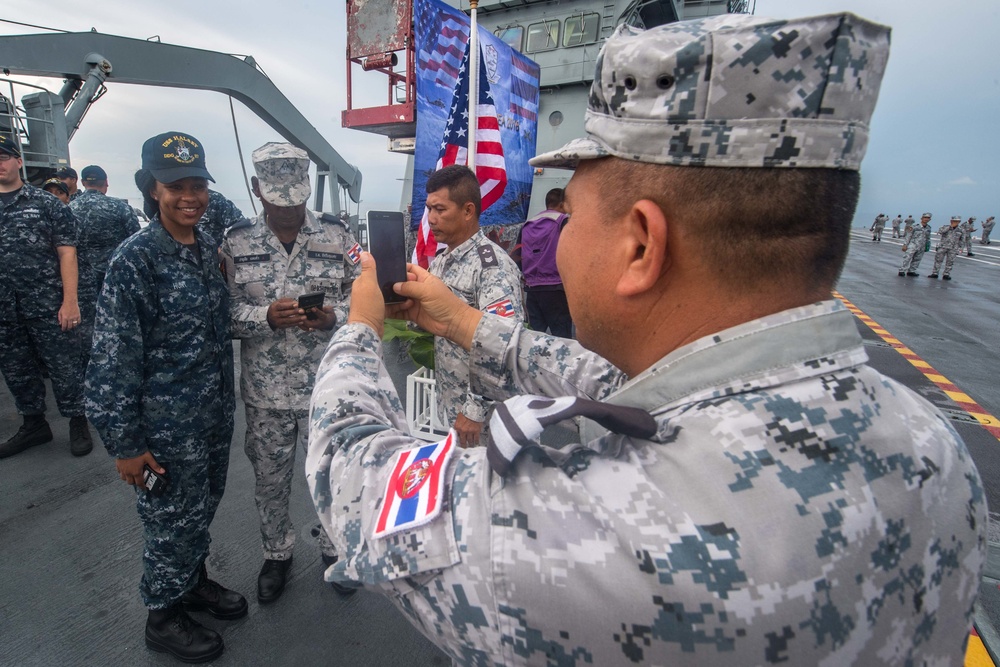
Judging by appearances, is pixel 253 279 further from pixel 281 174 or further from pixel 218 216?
pixel 218 216

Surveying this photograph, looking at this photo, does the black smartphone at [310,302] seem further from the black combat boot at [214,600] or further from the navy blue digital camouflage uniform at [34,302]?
the navy blue digital camouflage uniform at [34,302]

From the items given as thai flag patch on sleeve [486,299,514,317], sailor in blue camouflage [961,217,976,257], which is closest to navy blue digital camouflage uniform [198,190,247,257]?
thai flag patch on sleeve [486,299,514,317]

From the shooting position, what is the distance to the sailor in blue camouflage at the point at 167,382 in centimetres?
190

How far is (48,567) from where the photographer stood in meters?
2.61

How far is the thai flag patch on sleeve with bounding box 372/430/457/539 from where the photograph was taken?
25.9 inches

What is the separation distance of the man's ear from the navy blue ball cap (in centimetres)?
210

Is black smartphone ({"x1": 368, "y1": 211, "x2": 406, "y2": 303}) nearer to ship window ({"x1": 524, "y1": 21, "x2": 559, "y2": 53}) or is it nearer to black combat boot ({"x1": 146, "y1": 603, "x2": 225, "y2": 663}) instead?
black combat boot ({"x1": 146, "y1": 603, "x2": 225, "y2": 663})

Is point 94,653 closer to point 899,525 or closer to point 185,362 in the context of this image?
point 185,362

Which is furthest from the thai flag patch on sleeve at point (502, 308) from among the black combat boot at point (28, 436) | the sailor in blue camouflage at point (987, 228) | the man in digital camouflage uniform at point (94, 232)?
the sailor in blue camouflage at point (987, 228)

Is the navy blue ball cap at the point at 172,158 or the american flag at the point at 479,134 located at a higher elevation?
the american flag at the point at 479,134

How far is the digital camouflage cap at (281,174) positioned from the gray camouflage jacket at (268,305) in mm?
193

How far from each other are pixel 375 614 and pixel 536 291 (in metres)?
3.13

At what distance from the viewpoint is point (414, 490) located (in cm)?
69

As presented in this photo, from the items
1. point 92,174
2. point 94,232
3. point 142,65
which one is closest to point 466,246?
point 94,232
